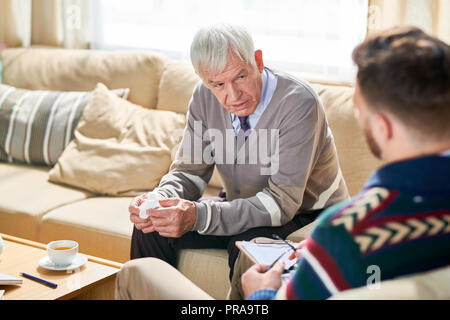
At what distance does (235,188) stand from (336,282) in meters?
1.05

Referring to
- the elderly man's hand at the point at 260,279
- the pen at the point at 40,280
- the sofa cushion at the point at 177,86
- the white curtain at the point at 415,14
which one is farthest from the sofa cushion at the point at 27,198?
the white curtain at the point at 415,14

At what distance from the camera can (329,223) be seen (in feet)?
2.81

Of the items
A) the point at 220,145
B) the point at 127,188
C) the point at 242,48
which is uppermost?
the point at 242,48

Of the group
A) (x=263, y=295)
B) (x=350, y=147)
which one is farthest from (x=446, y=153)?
(x=350, y=147)

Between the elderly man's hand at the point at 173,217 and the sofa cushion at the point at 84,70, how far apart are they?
1.12m

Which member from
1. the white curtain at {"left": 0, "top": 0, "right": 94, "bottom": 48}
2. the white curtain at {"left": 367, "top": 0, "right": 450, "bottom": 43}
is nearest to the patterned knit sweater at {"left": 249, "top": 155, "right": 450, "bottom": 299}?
the white curtain at {"left": 367, "top": 0, "right": 450, "bottom": 43}

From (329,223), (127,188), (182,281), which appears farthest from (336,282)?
(127,188)

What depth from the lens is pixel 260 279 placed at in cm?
119

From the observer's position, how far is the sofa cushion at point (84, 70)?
2756 mm

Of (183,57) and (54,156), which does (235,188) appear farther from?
(183,57)

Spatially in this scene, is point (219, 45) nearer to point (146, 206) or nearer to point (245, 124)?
point (245, 124)

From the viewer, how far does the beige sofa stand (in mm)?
2092

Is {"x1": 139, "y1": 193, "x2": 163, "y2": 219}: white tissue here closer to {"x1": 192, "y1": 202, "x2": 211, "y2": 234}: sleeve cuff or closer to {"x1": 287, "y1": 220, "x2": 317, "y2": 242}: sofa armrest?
{"x1": 192, "y1": 202, "x2": 211, "y2": 234}: sleeve cuff
